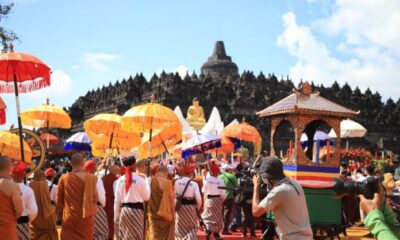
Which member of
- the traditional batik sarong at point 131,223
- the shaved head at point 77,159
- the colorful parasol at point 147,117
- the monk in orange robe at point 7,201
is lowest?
the traditional batik sarong at point 131,223

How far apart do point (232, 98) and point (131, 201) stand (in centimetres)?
3674

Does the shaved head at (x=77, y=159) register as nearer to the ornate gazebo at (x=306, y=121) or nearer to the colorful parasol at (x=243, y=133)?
the ornate gazebo at (x=306, y=121)

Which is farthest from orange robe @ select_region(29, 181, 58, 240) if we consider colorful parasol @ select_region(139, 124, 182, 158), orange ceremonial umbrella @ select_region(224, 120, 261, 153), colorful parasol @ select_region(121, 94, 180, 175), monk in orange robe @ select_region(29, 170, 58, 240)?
orange ceremonial umbrella @ select_region(224, 120, 261, 153)

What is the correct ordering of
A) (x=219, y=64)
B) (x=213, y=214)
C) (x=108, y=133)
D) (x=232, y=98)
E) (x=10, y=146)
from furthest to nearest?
(x=219, y=64)
(x=232, y=98)
(x=108, y=133)
(x=213, y=214)
(x=10, y=146)

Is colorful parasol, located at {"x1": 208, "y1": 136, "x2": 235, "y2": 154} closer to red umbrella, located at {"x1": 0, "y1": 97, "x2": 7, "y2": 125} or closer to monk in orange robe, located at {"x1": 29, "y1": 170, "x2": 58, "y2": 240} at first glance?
red umbrella, located at {"x1": 0, "y1": 97, "x2": 7, "y2": 125}

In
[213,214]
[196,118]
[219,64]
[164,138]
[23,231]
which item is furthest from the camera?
[219,64]

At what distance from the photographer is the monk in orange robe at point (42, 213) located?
7.44 meters

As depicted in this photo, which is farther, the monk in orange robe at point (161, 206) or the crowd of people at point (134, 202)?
the monk in orange robe at point (161, 206)

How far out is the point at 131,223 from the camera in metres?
7.88

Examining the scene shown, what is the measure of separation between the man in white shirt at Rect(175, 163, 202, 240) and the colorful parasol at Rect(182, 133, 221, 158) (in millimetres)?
→ 4503

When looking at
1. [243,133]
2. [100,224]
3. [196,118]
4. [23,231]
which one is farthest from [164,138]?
[196,118]

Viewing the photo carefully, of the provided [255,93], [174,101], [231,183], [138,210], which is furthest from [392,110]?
[138,210]

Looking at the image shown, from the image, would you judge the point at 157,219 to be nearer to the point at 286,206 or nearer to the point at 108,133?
the point at 286,206

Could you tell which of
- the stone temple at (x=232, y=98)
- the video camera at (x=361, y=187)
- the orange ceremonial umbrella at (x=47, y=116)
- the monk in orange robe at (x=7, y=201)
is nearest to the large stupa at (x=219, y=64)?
the stone temple at (x=232, y=98)
